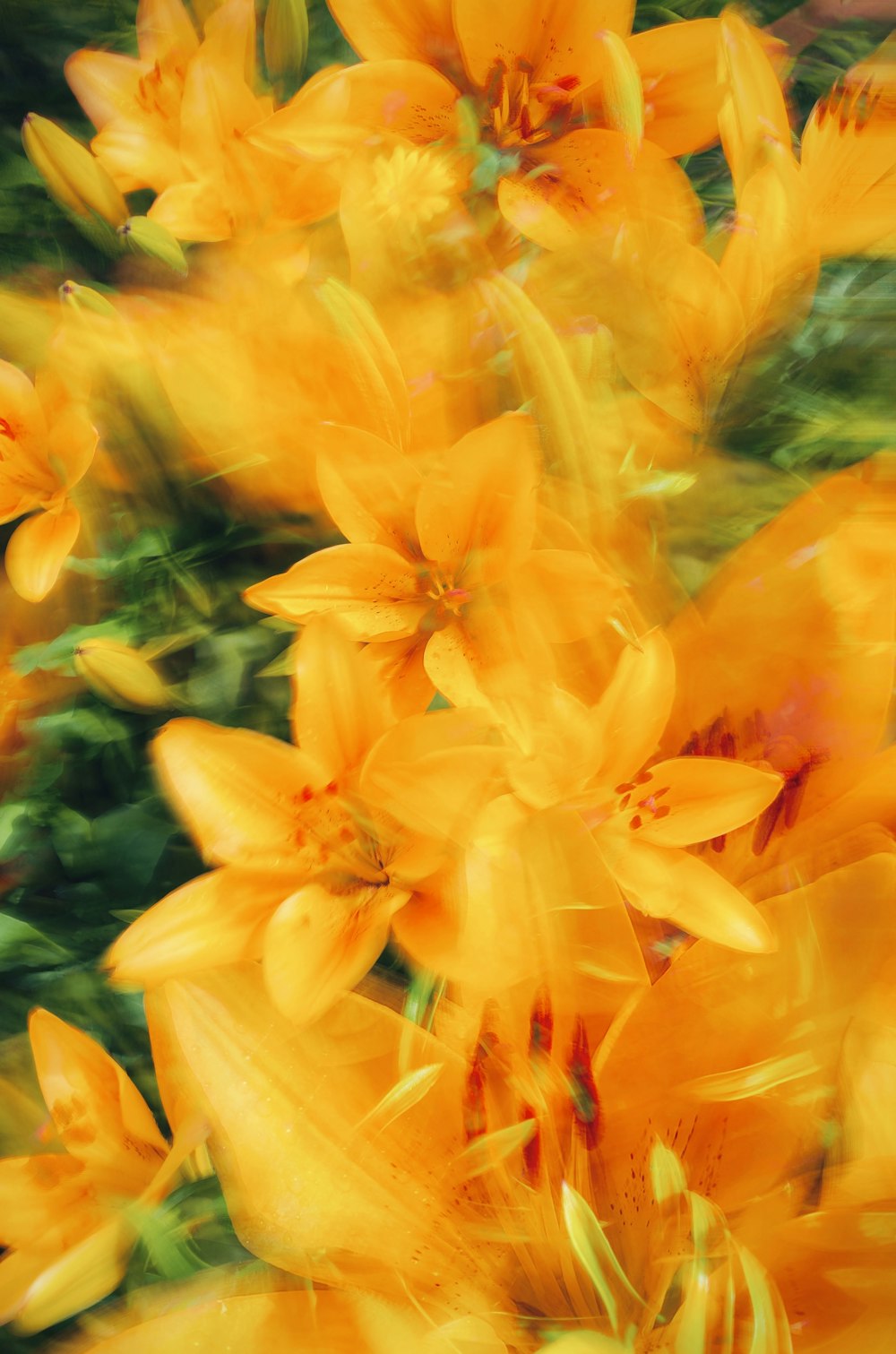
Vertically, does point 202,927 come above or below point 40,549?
below

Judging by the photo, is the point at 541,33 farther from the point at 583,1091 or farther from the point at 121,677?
the point at 583,1091

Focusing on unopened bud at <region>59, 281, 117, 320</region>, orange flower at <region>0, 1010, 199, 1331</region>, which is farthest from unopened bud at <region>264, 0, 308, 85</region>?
orange flower at <region>0, 1010, 199, 1331</region>

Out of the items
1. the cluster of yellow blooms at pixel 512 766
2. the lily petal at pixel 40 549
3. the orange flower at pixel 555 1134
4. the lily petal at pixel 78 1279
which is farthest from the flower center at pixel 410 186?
the lily petal at pixel 78 1279

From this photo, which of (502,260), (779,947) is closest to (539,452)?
(502,260)

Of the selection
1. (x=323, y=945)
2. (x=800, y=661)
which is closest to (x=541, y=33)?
(x=800, y=661)

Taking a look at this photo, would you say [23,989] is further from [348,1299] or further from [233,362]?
[233,362]

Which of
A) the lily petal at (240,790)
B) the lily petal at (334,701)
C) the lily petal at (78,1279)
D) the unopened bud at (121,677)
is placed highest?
the unopened bud at (121,677)

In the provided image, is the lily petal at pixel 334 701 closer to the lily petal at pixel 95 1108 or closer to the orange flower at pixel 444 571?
the orange flower at pixel 444 571
